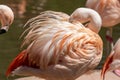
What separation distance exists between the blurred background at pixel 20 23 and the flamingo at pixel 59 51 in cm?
171

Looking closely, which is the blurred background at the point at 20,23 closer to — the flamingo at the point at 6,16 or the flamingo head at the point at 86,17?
the flamingo at the point at 6,16

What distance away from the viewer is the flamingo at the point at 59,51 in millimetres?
4051

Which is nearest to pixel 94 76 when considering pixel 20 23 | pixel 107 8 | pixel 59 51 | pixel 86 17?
pixel 107 8

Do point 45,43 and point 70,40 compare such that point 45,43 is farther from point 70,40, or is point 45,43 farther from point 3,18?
point 3,18

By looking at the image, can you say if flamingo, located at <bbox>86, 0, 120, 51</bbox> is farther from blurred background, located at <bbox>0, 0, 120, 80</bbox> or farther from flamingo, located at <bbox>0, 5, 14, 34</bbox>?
flamingo, located at <bbox>0, 5, 14, 34</bbox>

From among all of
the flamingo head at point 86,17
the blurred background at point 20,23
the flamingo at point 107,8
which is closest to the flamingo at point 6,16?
the flamingo head at point 86,17

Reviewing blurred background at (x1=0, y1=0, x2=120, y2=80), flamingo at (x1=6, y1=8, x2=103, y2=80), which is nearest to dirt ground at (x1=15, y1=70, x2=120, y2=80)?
blurred background at (x1=0, y1=0, x2=120, y2=80)

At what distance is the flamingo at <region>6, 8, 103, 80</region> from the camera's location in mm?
4051

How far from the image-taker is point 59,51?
404 centimetres

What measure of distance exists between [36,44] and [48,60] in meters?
0.21

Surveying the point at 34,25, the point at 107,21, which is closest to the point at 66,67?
the point at 34,25

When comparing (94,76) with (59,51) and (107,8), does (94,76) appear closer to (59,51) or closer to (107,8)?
(107,8)

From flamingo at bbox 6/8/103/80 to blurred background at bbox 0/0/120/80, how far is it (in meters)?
1.71

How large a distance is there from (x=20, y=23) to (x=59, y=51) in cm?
546
